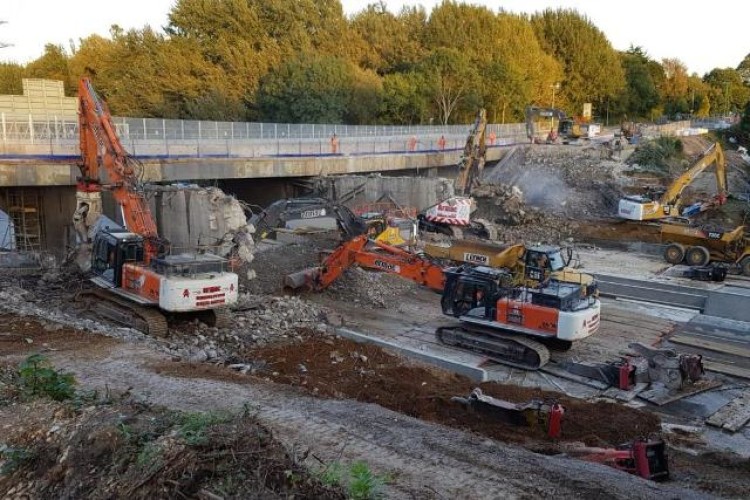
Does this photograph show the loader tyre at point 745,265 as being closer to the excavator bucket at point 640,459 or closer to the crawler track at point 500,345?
the crawler track at point 500,345

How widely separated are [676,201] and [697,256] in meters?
6.54

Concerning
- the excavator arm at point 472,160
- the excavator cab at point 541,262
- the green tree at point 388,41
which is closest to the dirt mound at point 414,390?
the excavator cab at point 541,262

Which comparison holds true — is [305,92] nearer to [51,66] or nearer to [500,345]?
[51,66]

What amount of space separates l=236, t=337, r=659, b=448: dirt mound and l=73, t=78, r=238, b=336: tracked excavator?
5.52 ft

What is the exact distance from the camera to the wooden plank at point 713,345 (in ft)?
49.3

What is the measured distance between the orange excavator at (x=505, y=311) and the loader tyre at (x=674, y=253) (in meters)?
12.1

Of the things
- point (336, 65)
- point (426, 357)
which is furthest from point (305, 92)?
point (426, 357)

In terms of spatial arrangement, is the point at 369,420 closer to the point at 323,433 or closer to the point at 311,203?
the point at 323,433

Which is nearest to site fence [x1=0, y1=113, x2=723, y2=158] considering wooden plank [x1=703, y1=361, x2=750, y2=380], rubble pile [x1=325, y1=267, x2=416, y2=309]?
rubble pile [x1=325, y1=267, x2=416, y2=309]

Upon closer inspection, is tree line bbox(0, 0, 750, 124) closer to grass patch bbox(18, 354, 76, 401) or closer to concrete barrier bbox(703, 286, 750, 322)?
concrete barrier bbox(703, 286, 750, 322)

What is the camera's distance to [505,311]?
14.2 metres

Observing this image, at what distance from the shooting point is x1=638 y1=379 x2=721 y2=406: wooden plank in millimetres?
12398

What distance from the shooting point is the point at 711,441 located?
10.8 metres

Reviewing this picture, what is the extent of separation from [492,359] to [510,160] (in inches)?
1191
